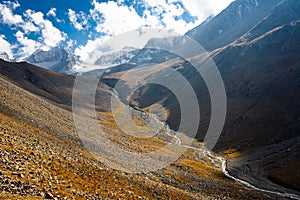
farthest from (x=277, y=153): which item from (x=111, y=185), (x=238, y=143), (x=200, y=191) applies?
(x=111, y=185)

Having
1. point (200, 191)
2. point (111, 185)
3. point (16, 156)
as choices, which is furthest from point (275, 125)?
point (16, 156)

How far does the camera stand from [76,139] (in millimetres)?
72125

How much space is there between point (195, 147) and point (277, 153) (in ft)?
163

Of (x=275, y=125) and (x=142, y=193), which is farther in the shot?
(x=275, y=125)

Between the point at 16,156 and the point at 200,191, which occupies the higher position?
the point at 200,191

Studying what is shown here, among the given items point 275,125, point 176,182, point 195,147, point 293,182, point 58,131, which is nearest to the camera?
point 176,182

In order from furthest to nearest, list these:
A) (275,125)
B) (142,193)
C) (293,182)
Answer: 1. (275,125)
2. (293,182)
3. (142,193)

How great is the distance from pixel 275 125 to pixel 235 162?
7102 centimetres

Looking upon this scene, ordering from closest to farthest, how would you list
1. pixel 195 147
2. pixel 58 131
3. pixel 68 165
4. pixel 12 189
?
1. pixel 12 189
2. pixel 68 165
3. pixel 58 131
4. pixel 195 147

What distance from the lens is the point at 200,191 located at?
65.8 metres

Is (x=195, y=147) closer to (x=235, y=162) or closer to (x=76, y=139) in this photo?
(x=235, y=162)

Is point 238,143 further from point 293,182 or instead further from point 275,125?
point 293,182

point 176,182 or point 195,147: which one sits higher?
point 195,147

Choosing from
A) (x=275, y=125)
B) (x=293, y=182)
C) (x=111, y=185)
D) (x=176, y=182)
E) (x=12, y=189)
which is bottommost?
(x=12, y=189)
